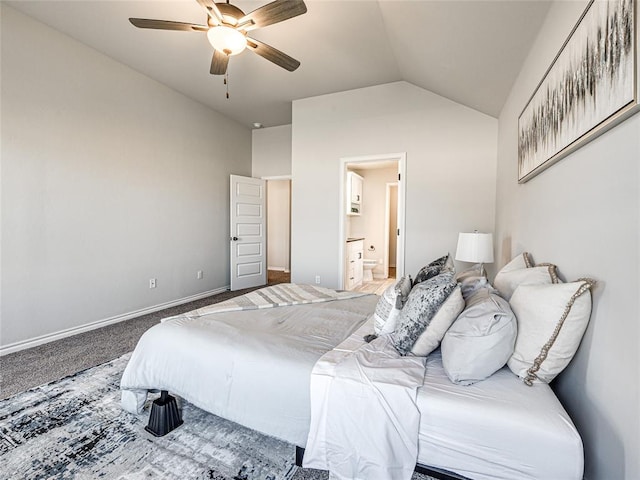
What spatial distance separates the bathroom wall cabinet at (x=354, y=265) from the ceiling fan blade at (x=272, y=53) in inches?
119

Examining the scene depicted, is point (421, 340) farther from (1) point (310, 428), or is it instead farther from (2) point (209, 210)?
(2) point (209, 210)

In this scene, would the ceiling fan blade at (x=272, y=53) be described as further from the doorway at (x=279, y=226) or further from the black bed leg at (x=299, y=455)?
the doorway at (x=279, y=226)

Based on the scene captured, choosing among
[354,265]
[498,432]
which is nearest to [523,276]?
[498,432]

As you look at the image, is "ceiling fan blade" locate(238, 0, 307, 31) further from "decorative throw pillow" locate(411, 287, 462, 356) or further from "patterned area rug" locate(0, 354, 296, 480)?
"patterned area rug" locate(0, 354, 296, 480)

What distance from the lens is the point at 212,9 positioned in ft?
6.47

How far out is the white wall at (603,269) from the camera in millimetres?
875

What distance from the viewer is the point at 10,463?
146cm

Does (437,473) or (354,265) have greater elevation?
(354,265)

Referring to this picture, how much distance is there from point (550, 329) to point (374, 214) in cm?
599

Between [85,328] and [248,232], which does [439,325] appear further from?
[248,232]

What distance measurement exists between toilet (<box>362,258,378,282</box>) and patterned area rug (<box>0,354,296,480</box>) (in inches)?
190

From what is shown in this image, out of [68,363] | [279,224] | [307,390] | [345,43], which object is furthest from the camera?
[279,224]

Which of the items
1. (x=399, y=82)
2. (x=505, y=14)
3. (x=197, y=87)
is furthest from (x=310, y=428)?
(x=197, y=87)

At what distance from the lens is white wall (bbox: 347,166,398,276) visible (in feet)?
22.5
